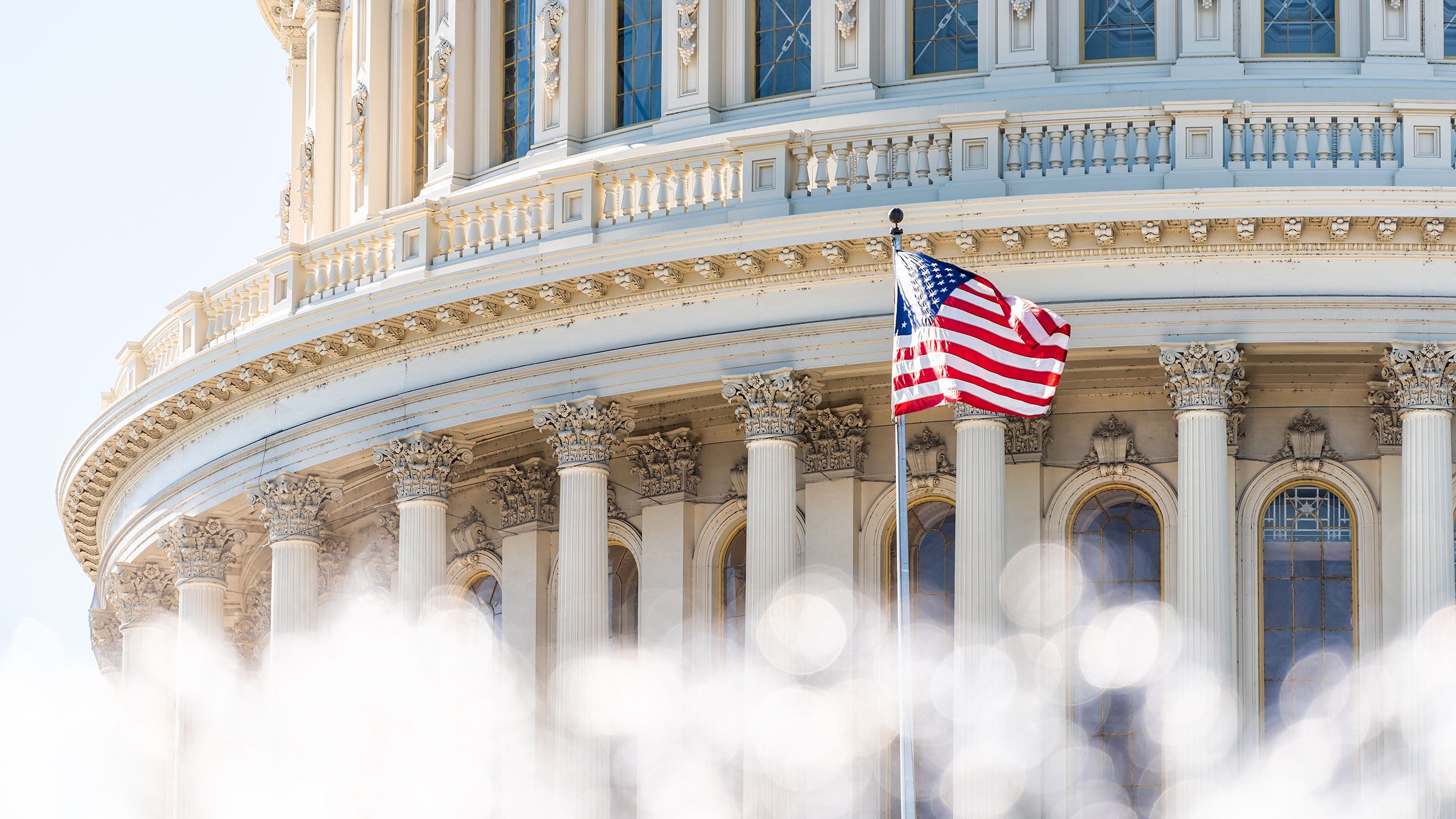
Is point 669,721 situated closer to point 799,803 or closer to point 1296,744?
point 799,803

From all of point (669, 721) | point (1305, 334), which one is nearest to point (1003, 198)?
point (1305, 334)

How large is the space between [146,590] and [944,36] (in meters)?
17.4

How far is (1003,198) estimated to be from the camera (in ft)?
127

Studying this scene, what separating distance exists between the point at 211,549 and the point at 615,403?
31.5 ft

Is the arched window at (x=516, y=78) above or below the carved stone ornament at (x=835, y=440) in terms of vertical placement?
above

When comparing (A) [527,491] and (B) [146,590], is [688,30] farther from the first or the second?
(B) [146,590]

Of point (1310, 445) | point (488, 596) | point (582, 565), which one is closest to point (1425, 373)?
point (1310, 445)

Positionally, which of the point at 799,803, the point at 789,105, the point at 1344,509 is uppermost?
the point at 789,105

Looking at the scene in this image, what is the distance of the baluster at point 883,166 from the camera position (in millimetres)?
40812

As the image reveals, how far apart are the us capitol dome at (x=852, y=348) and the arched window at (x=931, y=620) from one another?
77 millimetres

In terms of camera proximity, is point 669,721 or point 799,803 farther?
point 669,721

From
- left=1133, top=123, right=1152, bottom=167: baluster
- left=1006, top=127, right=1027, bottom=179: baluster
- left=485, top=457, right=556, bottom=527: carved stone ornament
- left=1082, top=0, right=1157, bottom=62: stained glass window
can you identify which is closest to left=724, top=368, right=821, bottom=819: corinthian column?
left=1006, top=127, right=1027, bottom=179: baluster

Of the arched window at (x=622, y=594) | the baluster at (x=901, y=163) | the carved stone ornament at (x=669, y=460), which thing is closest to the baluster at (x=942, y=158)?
the baluster at (x=901, y=163)

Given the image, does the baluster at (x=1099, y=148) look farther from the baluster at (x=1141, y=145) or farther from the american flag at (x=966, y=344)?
the american flag at (x=966, y=344)
